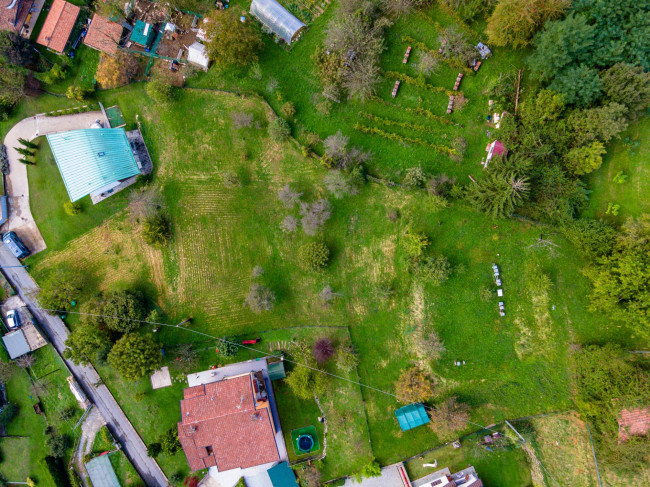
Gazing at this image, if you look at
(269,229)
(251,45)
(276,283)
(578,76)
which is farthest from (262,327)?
(578,76)

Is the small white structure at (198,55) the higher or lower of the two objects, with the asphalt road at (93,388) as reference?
higher

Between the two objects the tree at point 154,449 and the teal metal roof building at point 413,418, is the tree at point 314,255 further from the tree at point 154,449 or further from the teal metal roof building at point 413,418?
the tree at point 154,449

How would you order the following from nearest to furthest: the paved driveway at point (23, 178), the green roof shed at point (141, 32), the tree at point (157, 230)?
the tree at point (157, 230), the green roof shed at point (141, 32), the paved driveway at point (23, 178)

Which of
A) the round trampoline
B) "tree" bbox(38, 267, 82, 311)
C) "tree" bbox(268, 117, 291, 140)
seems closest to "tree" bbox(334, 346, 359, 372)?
the round trampoline

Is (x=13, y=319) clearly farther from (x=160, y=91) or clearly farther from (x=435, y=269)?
(x=435, y=269)

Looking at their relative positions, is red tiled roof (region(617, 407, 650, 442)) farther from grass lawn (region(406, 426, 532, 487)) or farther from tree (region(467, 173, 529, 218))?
tree (region(467, 173, 529, 218))

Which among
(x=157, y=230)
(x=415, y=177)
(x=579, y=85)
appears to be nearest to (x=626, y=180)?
(x=579, y=85)

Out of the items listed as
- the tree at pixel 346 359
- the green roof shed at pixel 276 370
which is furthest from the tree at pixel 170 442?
the tree at pixel 346 359
